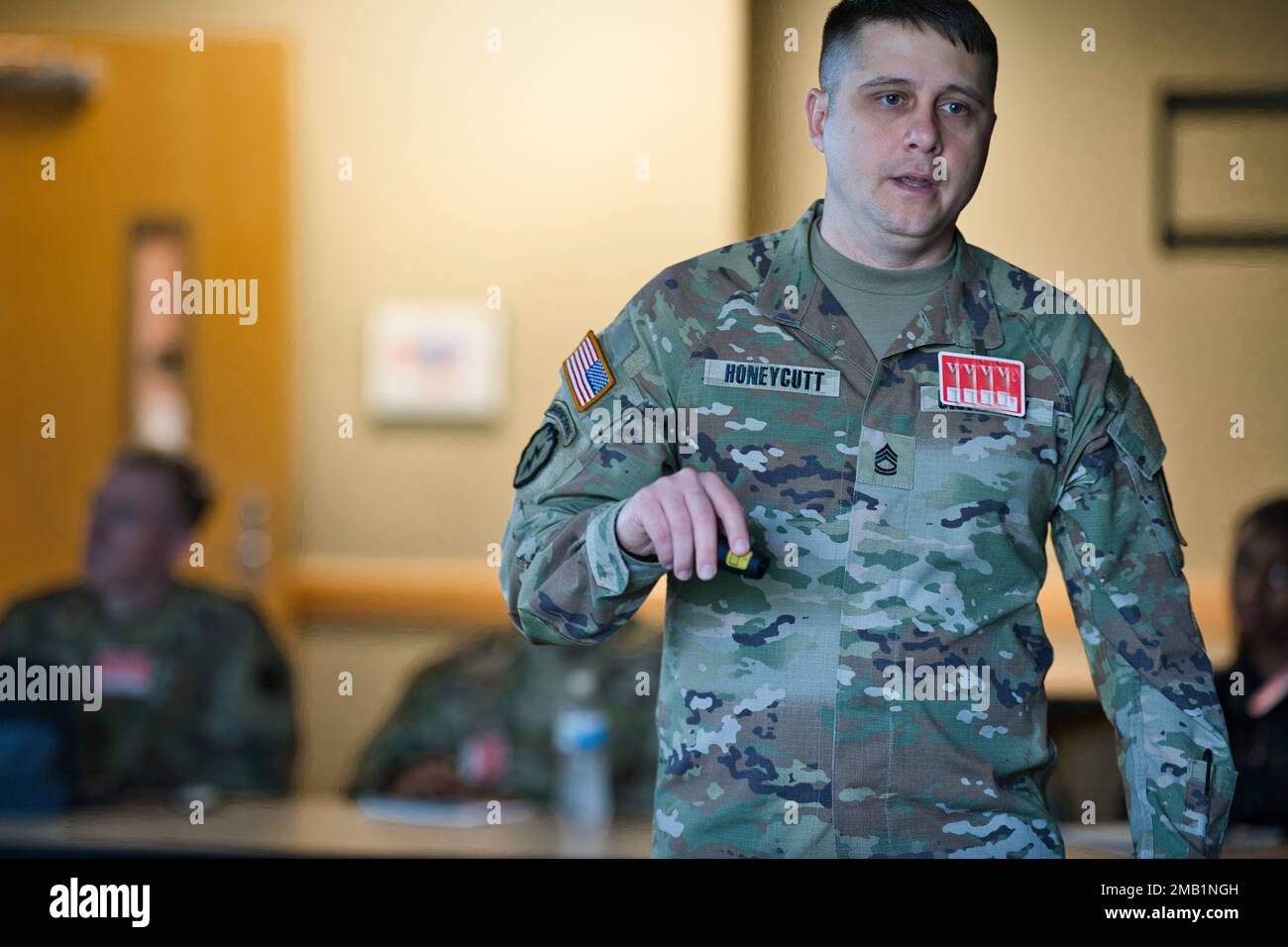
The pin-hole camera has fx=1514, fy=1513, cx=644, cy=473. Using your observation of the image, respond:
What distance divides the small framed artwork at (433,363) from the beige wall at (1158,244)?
3.31 feet

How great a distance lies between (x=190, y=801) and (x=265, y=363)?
5.38ft

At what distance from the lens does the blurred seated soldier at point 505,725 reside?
2.78 m

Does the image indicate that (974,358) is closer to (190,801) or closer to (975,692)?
(975,692)

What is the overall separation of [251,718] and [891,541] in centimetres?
214

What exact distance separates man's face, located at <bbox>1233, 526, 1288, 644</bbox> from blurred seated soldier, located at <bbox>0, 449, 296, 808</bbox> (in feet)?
6.01

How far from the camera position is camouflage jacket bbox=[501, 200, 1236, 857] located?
116cm

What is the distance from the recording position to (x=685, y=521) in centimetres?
100

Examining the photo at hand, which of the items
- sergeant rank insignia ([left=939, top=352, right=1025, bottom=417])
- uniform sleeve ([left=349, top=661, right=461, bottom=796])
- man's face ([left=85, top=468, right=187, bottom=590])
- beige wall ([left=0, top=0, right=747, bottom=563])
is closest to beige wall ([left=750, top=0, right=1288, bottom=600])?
beige wall ([left=0, top=0, right=747, bottom=563])

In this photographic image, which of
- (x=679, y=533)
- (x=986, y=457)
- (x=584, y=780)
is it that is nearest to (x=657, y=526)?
(x=679, y=533)

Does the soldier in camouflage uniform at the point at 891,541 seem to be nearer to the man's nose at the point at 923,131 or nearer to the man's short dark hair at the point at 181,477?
the man's nose at the point at 923,131

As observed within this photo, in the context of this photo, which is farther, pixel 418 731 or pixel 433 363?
pixel 433 363

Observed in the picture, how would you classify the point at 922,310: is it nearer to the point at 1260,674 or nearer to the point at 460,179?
the point at 1260,674

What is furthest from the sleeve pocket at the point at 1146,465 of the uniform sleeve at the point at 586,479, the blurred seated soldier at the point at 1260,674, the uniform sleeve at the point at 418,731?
the uniform sleeve at the point at 418,731

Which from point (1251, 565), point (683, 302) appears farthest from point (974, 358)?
point (1251, 565)
